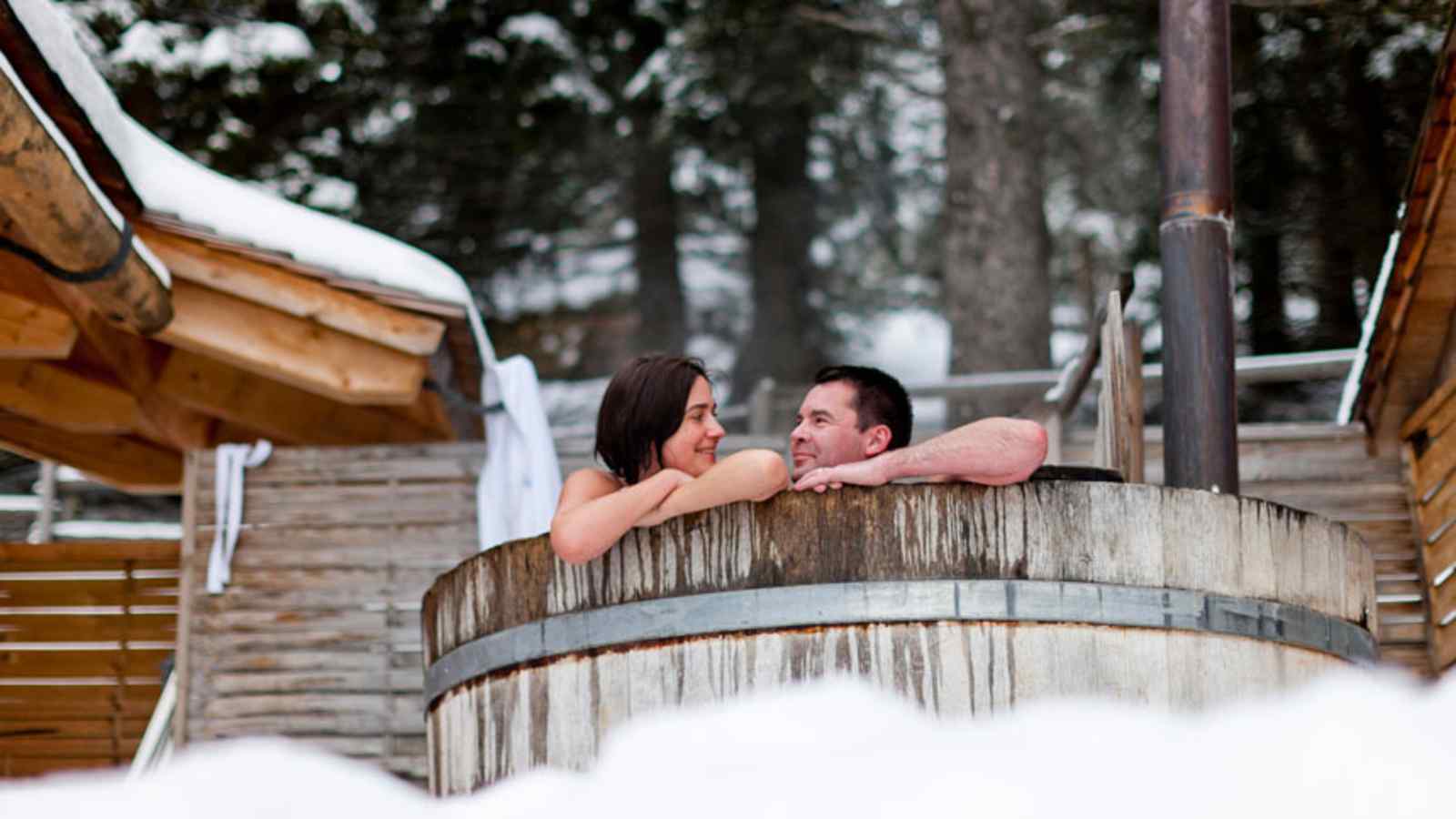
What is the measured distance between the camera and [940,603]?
3.04 metres

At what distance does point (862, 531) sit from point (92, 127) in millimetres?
2554

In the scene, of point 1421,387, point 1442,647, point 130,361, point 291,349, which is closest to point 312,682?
point 291,349

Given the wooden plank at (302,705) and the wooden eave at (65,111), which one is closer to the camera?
the wooden eave at (65,111)

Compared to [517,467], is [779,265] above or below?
above

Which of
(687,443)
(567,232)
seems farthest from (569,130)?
(687,443)

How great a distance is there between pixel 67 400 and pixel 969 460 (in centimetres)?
392

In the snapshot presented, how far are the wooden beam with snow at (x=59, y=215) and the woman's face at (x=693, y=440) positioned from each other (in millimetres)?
1610

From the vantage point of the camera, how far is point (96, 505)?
497 inches

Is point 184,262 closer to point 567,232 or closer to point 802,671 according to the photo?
point 802,671

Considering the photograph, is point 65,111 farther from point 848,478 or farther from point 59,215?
point 848,478

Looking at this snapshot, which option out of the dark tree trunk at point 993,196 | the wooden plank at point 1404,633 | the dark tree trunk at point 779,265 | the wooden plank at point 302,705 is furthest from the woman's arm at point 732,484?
the dark tree trunk at point 779,265

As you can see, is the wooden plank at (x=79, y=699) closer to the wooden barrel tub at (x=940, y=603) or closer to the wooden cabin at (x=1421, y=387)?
the wooden barrel tub at (x=940, y=603)

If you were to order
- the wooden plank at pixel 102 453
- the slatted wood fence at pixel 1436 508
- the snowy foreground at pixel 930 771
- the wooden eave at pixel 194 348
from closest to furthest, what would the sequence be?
the snowy foreground at pixel 930 771, the wooden eave at pixel 194 348, the slatted wood fence at pixel 1436 508, the wooden plank at pixel 102 453

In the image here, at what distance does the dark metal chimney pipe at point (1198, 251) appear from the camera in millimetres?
4227
